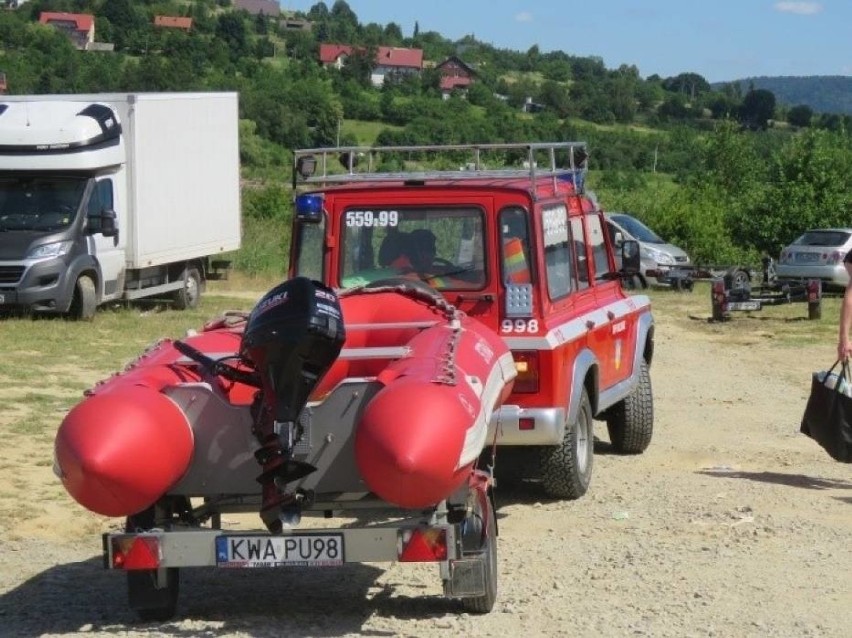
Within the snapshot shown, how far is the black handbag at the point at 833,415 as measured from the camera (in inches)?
438

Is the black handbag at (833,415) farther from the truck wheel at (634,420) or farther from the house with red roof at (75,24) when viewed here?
the house with red roof at (75,24)

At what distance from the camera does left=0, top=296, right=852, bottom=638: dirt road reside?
745cm

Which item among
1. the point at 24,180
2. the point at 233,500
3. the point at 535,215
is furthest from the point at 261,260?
the point at 233,500

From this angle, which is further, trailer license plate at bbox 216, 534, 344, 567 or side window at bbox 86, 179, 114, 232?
side window at bbox 86, 179, 114, 232

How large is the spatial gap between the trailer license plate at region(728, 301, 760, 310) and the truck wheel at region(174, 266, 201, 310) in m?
8.70

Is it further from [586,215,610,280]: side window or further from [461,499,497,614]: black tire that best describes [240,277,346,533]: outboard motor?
[586,215,610,280]: side window

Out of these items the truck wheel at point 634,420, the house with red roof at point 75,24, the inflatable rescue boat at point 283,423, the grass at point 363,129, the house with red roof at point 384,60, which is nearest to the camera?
the inflatable rescue boat at point 283,423

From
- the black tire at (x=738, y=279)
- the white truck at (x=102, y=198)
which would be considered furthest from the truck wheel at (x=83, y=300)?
the black tire at (x=738, y=279)

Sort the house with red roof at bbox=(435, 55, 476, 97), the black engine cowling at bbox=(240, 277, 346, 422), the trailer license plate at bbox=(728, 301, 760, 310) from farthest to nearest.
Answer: the house with red roof at bbox=(435, 55, 476, 97) → the trailer license plate at bbox=(728, 301, 760, 310) → the black engine cowling at bbox=(240, 277, 346, 422)

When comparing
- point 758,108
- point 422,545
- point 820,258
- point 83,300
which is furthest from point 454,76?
point 422,545

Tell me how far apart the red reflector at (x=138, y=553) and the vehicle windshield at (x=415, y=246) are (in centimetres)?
323

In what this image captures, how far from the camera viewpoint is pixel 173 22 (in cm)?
11688

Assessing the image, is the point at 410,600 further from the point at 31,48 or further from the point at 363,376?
the point at 31,48

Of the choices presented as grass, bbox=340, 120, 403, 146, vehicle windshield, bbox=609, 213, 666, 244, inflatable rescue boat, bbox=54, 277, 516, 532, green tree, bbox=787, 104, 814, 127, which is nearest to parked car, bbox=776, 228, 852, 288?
vehicle windshield, bbox=609, 213, 666, 244
